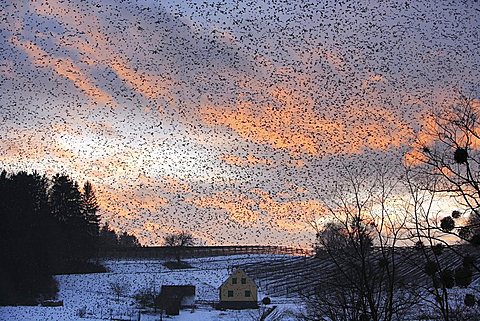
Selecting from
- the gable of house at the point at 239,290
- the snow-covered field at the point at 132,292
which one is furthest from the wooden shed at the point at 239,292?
the snow-covered field at the point at 132,292

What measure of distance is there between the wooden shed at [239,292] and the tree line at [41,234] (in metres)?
16.3

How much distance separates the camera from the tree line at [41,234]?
58500 millimetres

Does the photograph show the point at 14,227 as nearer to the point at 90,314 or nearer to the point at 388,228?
the point at 90,314

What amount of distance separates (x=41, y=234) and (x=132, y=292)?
11.0 m

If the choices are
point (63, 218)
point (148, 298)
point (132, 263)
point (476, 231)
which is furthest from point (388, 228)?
point (132, 263)

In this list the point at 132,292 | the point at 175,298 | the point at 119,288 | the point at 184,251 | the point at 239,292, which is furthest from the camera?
the point at 184,251

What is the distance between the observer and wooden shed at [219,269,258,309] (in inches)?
2405

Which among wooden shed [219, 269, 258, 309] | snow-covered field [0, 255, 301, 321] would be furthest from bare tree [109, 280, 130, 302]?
wooden shed [219, 269, 258, 309]

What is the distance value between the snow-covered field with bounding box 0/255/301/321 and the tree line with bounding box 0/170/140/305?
2.73 metres

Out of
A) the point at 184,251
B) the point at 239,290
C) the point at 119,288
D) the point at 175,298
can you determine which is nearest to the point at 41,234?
the point at 119,288

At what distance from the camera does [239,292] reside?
61.8 meters

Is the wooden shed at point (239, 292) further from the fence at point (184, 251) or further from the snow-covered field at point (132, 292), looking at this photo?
the fence at point (184, 251)

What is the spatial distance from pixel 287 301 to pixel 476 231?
160 ft

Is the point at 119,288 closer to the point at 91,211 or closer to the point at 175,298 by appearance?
the point at 175,298
